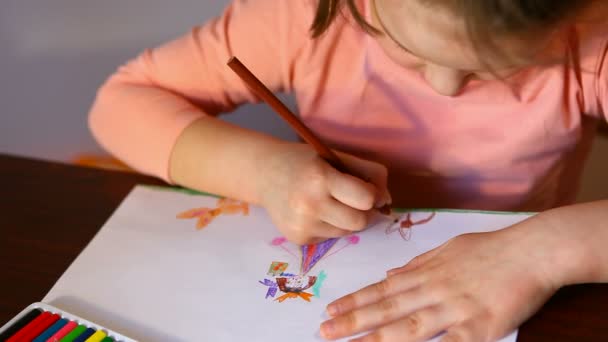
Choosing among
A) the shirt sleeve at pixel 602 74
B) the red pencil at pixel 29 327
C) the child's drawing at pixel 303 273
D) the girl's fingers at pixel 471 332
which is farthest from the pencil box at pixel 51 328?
the shirt sleeve at pixel 602 74

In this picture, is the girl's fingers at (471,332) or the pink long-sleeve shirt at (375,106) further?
the pink long-sleeve shirt at (375,106)

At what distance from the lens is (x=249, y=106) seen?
951 millimetres

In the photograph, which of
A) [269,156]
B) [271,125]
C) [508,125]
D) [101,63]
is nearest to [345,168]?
[269,156]

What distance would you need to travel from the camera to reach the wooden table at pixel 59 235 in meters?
0.40

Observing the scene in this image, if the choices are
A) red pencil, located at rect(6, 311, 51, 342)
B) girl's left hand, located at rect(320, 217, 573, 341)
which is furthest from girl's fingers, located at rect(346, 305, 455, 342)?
red pencil, located at rect(6, 311, 51, 342)

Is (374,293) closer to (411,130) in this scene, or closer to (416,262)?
(416,262)

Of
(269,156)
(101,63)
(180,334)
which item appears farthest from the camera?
(101,63)

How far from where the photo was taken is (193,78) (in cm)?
63

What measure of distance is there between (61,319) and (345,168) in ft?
0.79

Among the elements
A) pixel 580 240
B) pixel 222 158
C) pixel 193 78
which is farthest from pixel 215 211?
pixel 580 240

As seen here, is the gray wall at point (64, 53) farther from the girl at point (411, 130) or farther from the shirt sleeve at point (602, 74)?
the shirt sleeve at point (602, 74)

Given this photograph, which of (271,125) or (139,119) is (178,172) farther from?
(271,125)

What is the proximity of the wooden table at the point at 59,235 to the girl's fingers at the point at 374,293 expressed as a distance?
0.22 feet

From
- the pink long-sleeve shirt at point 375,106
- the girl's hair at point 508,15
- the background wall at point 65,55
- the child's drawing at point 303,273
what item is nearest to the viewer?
the girl's hair at point 508,15
